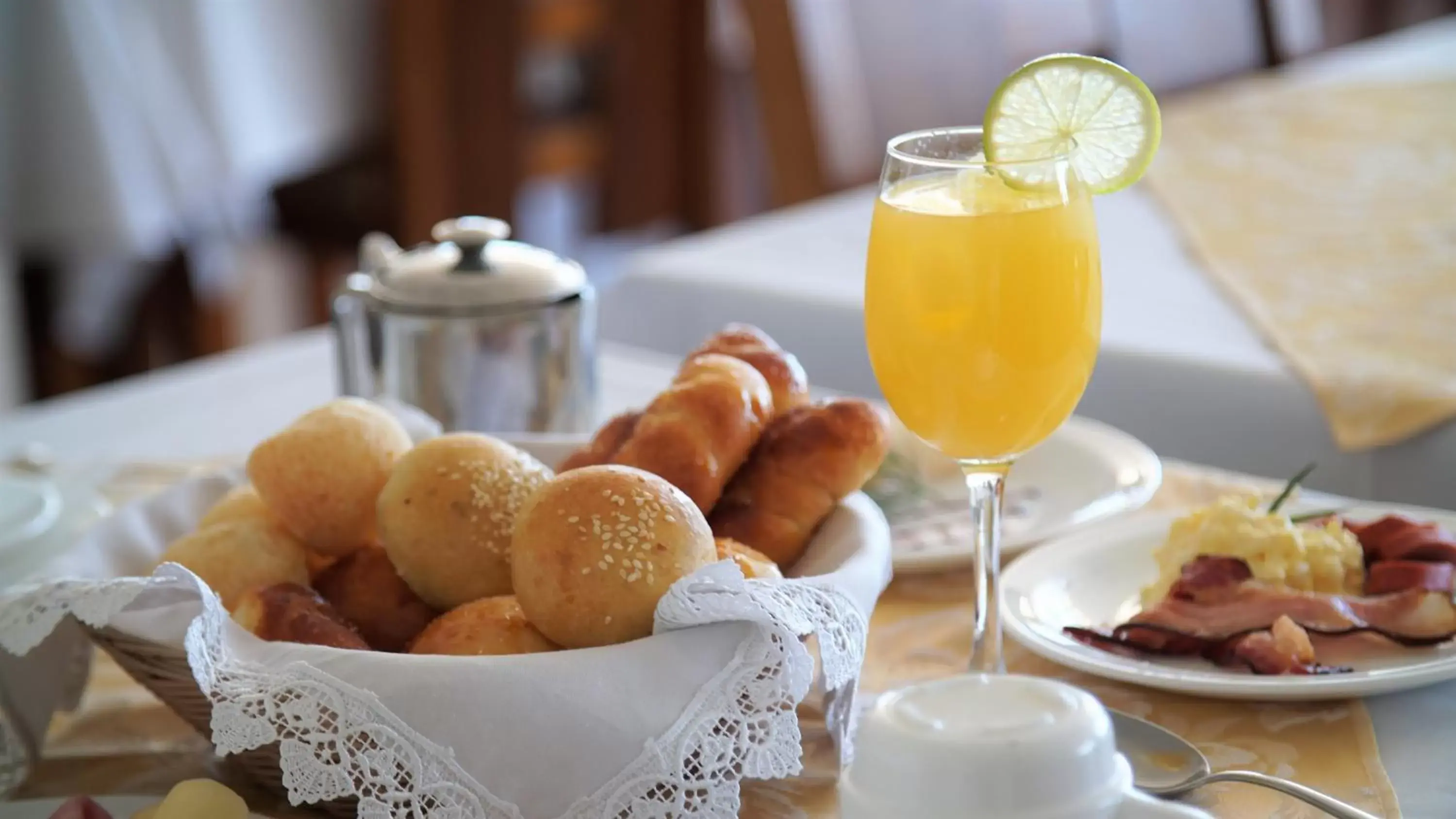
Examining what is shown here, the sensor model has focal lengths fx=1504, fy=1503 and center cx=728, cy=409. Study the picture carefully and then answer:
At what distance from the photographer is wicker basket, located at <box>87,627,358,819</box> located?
2.15 ft

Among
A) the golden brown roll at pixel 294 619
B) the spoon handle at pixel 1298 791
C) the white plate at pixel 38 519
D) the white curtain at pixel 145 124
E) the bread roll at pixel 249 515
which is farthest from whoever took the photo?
the white curtain at pixel 145 124

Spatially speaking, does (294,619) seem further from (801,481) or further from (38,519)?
(38,519)

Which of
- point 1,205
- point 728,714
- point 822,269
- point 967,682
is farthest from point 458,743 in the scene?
point 1,205

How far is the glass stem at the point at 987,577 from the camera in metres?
0.72

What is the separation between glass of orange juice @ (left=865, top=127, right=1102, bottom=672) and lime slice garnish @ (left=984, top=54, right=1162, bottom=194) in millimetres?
17

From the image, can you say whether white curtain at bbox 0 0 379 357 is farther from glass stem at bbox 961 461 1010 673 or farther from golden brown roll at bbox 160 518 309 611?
glass stem at bbox 961 461 1010 673

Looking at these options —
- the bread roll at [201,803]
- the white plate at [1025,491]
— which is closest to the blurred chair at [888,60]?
the white plate at [1025,491]

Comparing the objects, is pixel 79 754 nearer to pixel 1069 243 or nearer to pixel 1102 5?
pixel 1069 243

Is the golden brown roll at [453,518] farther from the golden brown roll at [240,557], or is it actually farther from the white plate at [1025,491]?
the white plate at [1025,491]

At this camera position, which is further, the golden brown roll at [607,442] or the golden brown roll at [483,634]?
the golden brown roll at [607,442]

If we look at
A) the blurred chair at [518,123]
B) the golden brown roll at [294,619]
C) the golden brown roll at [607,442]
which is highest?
the golden brown roll at [607,442]

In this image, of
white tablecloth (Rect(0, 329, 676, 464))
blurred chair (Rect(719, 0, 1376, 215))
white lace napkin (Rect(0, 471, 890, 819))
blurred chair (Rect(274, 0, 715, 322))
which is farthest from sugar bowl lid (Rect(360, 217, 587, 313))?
blurred chair (Rect(274, 0, 715, 322))

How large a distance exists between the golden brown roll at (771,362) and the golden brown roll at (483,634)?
0.21m

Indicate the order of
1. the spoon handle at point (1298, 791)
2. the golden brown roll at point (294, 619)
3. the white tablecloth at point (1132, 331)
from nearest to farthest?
1. the spoon handle at point (1298, 791)
2. the golden brown roll at point (294, 619)
3. the white tablecloth at point (1132, 331)
